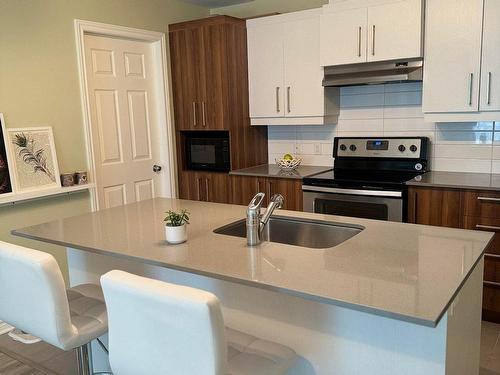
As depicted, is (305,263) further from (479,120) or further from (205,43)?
(205,43)

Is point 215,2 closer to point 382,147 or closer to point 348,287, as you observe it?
point 382,147

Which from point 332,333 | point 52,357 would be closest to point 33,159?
point 52,357

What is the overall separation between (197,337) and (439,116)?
2722 mm

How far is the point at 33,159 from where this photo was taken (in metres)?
3.32

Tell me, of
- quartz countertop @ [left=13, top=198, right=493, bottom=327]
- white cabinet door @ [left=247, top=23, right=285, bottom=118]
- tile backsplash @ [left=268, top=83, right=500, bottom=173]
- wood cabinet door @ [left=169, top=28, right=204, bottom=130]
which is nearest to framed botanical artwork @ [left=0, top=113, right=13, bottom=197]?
quartz countertop @ [left=13, top=198, right=493, bottom=327]

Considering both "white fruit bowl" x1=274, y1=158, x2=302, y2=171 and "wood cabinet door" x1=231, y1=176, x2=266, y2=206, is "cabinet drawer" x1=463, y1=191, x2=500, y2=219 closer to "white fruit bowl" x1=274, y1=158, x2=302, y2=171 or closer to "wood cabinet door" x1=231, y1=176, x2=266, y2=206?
"white fruit bowl" x1=274, y1=158, x2=302, y2=171

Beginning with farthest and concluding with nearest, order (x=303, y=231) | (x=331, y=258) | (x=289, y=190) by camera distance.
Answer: (x=289, y=190)
(x=303, y=231)
(x=331, y=258)

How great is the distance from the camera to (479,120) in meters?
3.23

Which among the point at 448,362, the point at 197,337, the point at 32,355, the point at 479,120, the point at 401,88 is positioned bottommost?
the point at 32,355

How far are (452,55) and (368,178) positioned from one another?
103 centimetres

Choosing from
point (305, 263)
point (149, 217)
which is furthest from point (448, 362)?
point (149, 217)

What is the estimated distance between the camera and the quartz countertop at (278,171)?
3859 millimetres

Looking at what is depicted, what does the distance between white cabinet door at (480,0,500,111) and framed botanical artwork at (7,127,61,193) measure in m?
3.02

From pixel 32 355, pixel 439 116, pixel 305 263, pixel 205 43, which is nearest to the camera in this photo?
pixel 305 263
